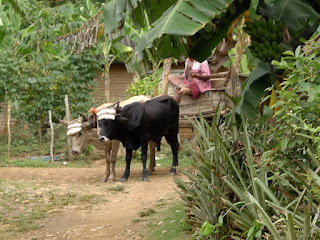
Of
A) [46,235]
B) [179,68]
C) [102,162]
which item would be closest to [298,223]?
[46,235]

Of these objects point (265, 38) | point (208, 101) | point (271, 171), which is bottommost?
point (271, 171)

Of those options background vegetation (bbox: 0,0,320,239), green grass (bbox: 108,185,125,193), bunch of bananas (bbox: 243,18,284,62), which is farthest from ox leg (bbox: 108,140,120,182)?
bunch of bananas (bbox: 243,18,284,62)

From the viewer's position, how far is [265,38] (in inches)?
182

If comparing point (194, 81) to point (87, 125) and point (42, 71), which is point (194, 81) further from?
point (42, 71)

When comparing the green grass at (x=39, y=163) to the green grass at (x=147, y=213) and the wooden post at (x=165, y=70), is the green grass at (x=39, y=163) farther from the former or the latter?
the green grass at (x=147, y=213)

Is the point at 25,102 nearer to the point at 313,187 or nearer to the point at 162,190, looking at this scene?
the point at 162,190

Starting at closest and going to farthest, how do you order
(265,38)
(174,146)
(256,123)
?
(265,38)
(256,123)
(174,146)

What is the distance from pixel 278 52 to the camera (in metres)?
4.51

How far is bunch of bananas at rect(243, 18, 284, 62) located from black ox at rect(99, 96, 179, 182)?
5963 millimetres

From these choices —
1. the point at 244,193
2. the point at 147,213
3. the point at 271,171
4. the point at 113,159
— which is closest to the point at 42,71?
the point at 113,159

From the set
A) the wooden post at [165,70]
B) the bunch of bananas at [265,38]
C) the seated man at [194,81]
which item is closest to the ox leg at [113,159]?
the seated man at [194,81]

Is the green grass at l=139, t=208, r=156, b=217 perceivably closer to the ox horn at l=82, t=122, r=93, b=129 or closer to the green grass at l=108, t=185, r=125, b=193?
the green grass at l=108, t=185, r=125, b=193

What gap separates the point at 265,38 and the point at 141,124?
6338 mm

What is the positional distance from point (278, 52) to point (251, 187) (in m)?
1.26
